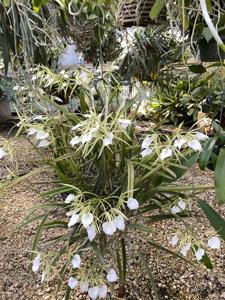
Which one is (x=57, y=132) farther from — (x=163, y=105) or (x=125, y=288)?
(x=163, y=105)

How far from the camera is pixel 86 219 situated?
1.98 ft

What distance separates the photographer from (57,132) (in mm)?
807

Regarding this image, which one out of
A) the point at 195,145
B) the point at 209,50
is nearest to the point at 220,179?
the point at 195,145

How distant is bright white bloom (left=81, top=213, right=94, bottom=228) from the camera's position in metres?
0.60

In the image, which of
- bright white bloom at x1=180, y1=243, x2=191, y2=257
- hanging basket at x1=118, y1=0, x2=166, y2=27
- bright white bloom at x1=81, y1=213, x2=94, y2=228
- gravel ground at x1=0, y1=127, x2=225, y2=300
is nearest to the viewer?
bright white bloom at x1=81, y1=213, x2=94, y2=228

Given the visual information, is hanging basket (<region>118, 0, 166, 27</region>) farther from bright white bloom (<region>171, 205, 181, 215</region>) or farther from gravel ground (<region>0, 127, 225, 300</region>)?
bright white bloom (<region>171, 205, 181, 215</region>)

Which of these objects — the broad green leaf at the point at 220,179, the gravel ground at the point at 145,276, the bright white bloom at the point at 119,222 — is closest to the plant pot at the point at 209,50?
the broad green leaf at the point at 220,179

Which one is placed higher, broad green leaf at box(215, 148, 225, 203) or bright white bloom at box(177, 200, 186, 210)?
broad green leaf at box(215, 148, 225, 203)

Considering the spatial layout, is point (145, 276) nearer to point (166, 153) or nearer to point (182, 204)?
→ point (182, 204)

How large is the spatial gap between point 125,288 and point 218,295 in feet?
0.86

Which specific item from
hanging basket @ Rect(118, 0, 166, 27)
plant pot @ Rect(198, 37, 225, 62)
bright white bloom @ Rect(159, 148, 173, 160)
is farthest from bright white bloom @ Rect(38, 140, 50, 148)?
hanging basket @ Rect(118, 0, 166, 27)

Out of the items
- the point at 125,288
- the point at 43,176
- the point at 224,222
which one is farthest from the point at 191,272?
the point at 43,176

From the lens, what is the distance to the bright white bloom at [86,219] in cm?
60

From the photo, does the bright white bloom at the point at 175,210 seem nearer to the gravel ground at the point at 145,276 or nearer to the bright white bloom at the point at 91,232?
the gravel ground at the point at 145,276
